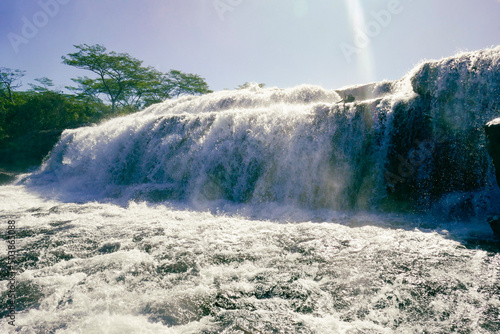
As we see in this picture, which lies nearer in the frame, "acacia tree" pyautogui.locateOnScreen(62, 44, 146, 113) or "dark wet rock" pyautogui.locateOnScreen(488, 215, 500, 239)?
"dark wet rock" pyautogui.locateOnScreen(488, 215, 500, 239)

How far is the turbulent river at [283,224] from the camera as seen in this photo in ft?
8.25

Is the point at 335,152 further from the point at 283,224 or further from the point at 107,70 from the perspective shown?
the point at 107,70

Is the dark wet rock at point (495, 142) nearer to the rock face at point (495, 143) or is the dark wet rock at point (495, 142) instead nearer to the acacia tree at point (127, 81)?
the rock face at point (495, 143)

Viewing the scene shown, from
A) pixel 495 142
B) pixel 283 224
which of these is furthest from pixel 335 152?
pixel 495 142

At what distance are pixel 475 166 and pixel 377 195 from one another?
192 centimetres

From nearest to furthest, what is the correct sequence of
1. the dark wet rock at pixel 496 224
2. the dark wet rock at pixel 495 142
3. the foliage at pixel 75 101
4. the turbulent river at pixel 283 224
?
the turbulent river at pixel 283 224 < the dark wet rock at pixel 495 142 < the dark wet rock at pixel 496 224 < the foliage at pixel 75 101

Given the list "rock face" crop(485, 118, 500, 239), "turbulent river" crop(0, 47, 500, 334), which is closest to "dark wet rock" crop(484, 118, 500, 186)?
"rock face" crop(485, 118, 500, 239)

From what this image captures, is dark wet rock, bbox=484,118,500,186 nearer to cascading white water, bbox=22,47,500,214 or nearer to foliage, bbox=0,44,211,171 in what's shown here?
cascading white water, bbox=22,47,500,214

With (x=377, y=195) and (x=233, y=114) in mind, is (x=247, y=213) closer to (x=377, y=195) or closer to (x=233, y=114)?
(x=377, y=195)

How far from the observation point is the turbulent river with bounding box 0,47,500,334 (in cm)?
252

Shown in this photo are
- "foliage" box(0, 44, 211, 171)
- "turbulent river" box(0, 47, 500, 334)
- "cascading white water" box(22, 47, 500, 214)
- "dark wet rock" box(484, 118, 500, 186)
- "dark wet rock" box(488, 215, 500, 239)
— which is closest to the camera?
"turbulent river" box(0, 47, 500, 334)

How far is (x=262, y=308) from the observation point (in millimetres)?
2584

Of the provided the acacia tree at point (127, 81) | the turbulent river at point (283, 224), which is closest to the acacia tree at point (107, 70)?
the acacia tree at point (127, 81)

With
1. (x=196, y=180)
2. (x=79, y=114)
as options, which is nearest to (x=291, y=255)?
(x=196, y=180)
